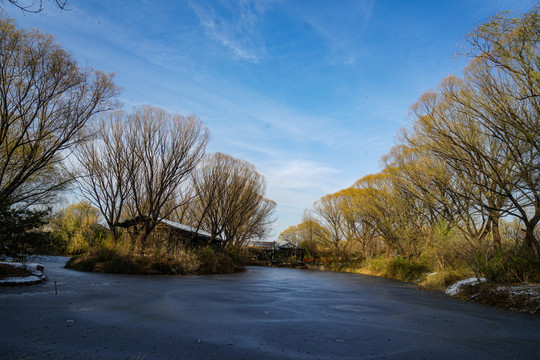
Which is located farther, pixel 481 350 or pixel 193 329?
pixel 193 329

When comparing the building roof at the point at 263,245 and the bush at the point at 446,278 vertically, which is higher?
the building roof at the point at 263,245

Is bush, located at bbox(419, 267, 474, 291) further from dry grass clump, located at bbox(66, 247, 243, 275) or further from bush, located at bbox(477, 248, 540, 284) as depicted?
dry grass clump, located at bbox(66, 247, 243, 275)

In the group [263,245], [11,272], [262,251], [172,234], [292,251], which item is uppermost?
[172,234]

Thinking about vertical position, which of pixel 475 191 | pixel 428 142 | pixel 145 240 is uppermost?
pixel 428 142

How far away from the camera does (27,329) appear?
4586 mm

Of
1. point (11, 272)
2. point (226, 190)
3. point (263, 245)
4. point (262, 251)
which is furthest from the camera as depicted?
point (263, 245)

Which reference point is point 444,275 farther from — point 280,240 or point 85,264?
point 280,240

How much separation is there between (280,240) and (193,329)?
6564 cm

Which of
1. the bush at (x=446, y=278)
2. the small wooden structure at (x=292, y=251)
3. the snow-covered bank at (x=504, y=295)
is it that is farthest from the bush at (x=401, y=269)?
the small wooden structure at (x=292, y=251)

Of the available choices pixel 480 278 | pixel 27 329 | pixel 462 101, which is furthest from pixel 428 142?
pixel 27 329

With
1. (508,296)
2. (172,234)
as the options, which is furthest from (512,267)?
(172,234)

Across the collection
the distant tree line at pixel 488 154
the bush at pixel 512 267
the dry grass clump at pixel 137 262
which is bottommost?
the dry grass clump at pixel 137 262

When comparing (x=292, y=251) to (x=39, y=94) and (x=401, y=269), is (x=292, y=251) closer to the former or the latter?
(x=401, y=269)

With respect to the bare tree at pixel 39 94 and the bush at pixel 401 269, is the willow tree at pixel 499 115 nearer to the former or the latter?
the bush at pixel 401 269
